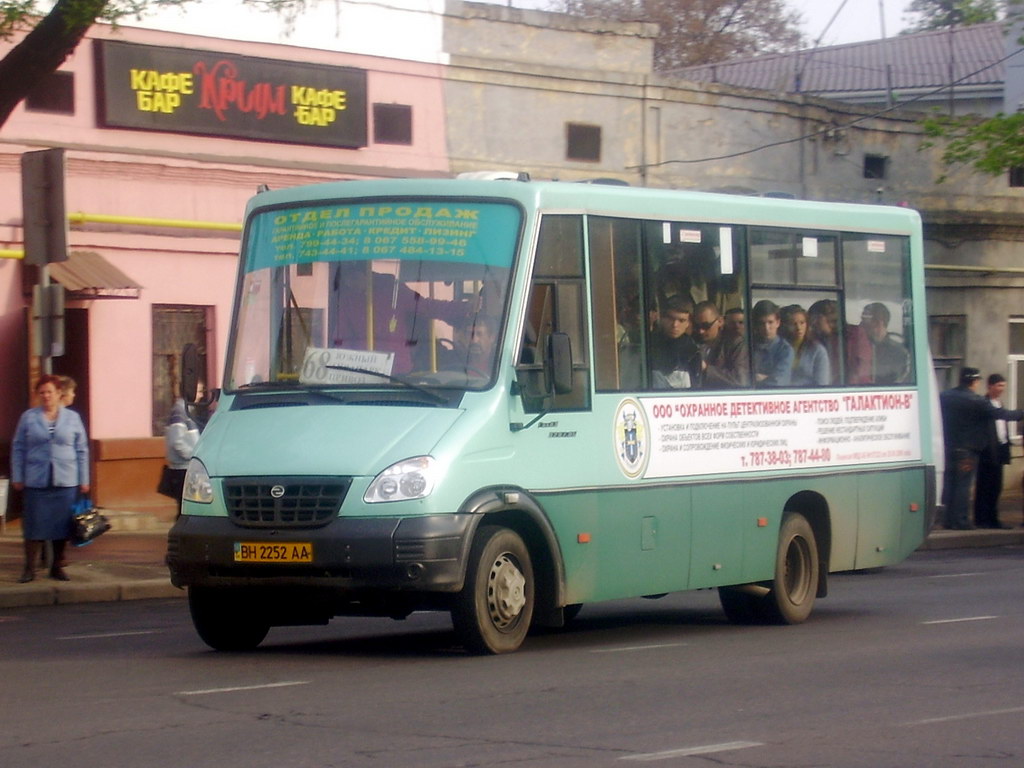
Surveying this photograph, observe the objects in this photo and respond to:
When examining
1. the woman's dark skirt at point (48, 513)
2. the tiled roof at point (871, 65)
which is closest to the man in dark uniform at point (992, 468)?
the woman's dark skirt at point (48, 513)

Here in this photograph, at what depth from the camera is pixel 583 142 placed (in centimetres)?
2652

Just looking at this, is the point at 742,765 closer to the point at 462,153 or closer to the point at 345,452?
the point at 345,452

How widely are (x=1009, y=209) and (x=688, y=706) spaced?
86.5 feet

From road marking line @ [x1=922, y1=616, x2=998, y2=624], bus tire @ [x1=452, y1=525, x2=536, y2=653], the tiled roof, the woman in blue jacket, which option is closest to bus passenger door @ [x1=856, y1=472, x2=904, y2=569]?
road marking line @ [x1=922, y1=616, x2=998, y2=624]

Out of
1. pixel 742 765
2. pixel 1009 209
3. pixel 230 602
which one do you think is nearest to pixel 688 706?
pixel 742 765

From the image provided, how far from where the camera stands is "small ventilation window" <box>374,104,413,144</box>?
2430cm

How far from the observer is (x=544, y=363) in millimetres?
10703

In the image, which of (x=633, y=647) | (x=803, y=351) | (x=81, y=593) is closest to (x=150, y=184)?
(x=81, y=593)

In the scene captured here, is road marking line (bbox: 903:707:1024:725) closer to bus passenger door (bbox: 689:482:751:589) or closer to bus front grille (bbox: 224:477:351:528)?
bus front grille (bbox: 224:477:351:528)

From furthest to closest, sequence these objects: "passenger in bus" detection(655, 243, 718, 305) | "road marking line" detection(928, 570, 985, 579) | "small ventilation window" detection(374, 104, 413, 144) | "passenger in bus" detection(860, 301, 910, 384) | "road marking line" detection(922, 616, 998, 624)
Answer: "small ventilation window" detection(374, 104, 413, 144), "road marking line" detection(928, 570, 985, 579), "passenger in bus" detection(860, 301, 910, 384), "road marking line" detection(922, 616, 998, 624), "passenger in bus" detection(655, 243, 718, 305)

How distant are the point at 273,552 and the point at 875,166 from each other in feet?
75.1

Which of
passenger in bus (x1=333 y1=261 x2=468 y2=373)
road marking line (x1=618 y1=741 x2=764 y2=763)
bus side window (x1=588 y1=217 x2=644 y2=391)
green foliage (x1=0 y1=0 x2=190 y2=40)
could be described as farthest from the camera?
green foliage (x1=0 y1=0 x2=190 y2=40)

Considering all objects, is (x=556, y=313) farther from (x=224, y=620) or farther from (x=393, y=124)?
(x=393, y=124)

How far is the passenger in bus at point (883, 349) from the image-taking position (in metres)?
13.8
